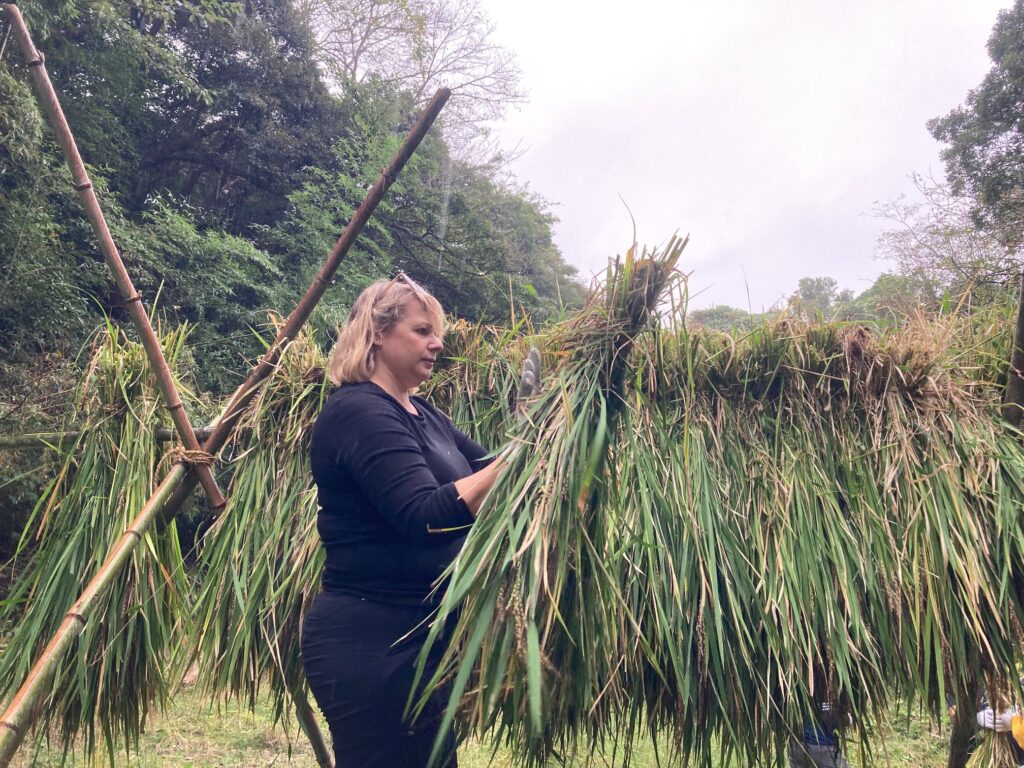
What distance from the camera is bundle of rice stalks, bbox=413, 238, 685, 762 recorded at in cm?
114

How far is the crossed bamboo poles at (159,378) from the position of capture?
1695mm

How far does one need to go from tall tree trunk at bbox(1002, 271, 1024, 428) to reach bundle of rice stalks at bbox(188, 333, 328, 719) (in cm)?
191

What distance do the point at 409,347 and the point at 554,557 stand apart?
586 mm

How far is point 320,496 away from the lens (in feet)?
4.83

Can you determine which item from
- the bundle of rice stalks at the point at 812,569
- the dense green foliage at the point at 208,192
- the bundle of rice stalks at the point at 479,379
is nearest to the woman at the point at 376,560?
the bundle of rice stalks at the point at 812,569

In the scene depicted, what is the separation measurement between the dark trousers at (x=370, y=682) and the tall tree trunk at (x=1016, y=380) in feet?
5.48

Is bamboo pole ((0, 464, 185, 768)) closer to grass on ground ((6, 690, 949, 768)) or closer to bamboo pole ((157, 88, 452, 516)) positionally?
bamboo pole ((157, 88, 452, 516))

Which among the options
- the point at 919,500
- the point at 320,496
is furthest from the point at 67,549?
the point at 919,500

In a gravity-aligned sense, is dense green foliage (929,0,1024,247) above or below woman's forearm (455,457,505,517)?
above

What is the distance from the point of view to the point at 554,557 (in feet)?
4.03

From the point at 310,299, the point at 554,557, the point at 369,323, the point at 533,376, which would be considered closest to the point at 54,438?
the point at 310,299

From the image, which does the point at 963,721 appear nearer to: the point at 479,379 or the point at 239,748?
the point at 479,379

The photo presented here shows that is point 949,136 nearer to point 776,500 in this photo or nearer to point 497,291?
point 497,291

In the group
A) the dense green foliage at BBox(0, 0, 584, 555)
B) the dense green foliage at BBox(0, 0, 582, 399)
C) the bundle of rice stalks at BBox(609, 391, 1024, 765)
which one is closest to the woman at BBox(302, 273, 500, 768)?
the bundle of rice stalks at BBox(609, 391, 1024, 765)
